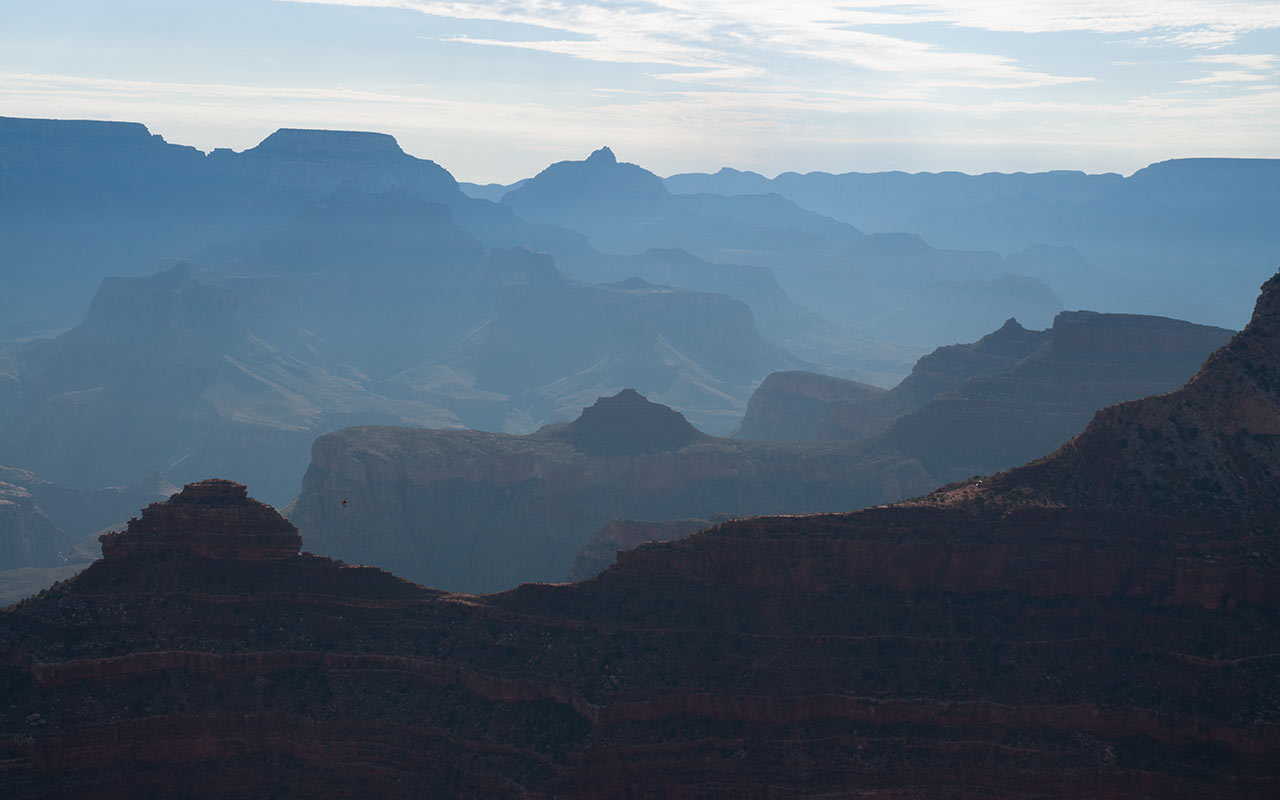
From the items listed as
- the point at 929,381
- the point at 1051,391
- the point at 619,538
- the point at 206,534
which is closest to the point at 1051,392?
the point at 1051,391

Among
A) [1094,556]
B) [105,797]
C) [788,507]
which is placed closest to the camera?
[105,797]

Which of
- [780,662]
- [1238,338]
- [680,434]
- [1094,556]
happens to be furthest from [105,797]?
[680,434]

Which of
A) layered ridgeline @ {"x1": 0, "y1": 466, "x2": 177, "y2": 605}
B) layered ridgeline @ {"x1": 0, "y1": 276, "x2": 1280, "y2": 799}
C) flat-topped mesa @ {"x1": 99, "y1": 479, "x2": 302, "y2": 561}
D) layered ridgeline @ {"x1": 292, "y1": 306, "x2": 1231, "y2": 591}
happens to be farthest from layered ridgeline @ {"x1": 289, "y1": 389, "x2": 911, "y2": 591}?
layered ridgeline @ {"x1": 0, "y1": 276, "x2": 1280, "y2": 799}

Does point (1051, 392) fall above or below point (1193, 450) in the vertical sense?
below

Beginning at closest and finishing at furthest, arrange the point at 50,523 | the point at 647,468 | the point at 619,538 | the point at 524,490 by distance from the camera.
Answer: the point at 619,538
the point at 524,490
the point at 647,468
the point at 50,523

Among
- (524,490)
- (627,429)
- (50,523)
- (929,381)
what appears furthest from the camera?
(929,381)

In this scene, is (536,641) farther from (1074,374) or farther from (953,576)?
(1074,374)

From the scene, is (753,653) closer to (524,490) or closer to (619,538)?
(619,538)

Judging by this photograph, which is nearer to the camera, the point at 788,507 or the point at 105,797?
the point at 105,797
